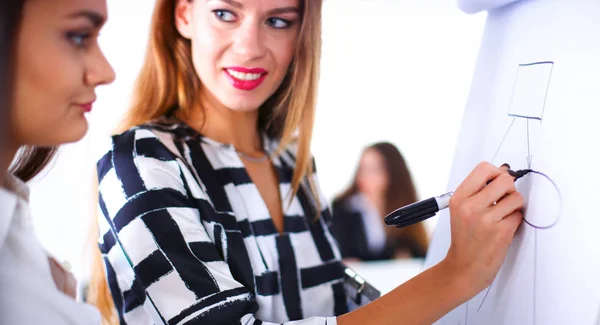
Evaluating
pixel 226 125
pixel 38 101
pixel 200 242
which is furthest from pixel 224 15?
pixel 38 101

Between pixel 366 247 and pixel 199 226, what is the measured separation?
4.70 feet

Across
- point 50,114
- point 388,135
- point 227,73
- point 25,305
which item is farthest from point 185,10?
point 388,135

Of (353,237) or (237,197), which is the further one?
(353,237)

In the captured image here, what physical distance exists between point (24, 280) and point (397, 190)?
67.1 inches

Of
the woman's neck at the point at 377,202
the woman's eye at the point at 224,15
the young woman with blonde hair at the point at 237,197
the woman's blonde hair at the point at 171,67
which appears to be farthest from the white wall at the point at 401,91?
the woman's eye at the point at 224,15

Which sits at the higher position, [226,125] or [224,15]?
[224,15]

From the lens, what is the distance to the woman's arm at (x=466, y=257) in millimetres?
596

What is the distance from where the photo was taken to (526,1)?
698mm

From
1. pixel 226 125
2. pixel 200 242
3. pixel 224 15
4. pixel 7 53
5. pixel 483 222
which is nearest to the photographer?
pixel 7 53

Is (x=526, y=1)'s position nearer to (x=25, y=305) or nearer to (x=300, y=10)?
(x=300, y=10)

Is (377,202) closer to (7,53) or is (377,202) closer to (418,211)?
(418,211)

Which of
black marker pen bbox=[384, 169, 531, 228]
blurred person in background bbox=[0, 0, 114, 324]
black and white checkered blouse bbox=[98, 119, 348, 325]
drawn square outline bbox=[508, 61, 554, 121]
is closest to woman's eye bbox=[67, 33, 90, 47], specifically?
blurred person in background bbox=[0, 0, 114, 324]

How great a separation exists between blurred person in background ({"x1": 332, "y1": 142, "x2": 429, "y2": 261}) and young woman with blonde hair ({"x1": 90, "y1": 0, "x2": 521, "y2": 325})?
3.05 feet

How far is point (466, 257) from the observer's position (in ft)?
2.02
